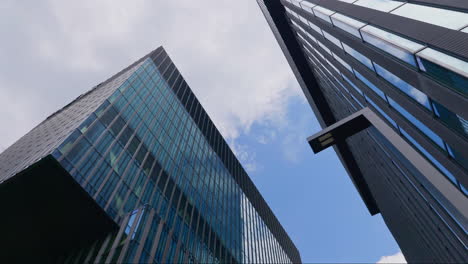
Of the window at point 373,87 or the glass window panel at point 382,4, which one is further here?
the window at point 373,87

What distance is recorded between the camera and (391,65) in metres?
11.7

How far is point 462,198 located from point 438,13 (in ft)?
24.4

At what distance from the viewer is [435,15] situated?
32.0ft

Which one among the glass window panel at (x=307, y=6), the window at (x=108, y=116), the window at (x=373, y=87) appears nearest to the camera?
the window at (x=373, y=87)

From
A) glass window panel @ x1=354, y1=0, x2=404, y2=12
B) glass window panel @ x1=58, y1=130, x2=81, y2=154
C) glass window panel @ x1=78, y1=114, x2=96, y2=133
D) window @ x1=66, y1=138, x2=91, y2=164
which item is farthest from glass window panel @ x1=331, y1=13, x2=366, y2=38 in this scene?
glass window panel @ x1=78, y1=114, x2=96, y2=133

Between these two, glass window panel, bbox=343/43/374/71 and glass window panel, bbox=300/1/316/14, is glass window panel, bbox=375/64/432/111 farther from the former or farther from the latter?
glass window panel, bbox=300/1/316/14

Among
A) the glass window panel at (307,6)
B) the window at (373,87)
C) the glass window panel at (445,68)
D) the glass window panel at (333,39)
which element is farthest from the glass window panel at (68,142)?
the glass window panel at (445,68)

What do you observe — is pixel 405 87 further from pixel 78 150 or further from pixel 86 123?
pixel 86 123

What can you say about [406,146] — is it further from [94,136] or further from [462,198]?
[94,136]

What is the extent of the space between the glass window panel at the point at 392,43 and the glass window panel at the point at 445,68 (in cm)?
53

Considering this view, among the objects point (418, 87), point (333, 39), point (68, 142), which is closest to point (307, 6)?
point (333, 39)

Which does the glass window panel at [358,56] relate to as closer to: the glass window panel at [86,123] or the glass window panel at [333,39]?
the glass window panel at [333,39]

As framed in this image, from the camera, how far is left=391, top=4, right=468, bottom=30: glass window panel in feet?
28.5

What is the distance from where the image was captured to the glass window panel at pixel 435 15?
342 inches
